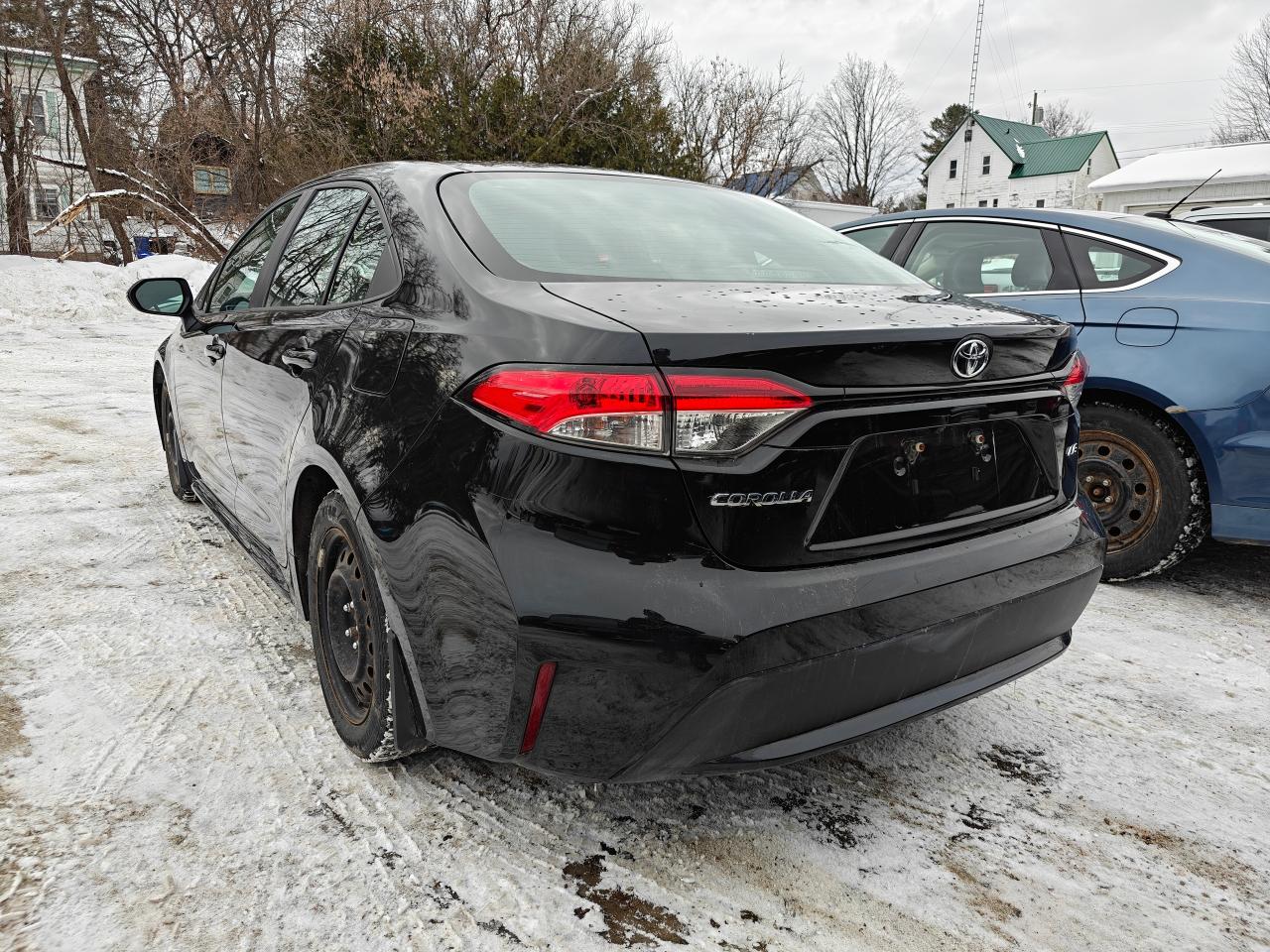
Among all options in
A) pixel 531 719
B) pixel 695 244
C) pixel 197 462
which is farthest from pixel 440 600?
pixel 197 462

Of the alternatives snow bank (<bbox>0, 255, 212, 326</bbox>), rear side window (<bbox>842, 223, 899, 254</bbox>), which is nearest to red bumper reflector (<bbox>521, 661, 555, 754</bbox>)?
rear side window (<bbox>842, 223, 899, 254</bbox>)

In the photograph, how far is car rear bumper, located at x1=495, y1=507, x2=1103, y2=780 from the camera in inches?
63.6

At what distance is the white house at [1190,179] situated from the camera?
21.7 metres

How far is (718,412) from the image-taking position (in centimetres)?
161

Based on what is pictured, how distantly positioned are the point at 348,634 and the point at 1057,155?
181 feet

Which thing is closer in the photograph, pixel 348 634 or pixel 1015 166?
pixel 348 634

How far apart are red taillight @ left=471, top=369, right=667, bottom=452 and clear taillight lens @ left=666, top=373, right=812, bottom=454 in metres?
0.04

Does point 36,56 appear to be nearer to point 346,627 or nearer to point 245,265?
point 245,265

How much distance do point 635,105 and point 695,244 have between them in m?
21.1

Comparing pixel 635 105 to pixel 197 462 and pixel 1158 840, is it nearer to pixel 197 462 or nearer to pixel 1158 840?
pixel 197 462

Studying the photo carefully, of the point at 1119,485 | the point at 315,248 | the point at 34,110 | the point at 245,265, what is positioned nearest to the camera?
the point at 315,248

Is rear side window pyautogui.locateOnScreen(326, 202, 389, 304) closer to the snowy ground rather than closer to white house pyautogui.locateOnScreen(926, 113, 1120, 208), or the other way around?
the snowy ground

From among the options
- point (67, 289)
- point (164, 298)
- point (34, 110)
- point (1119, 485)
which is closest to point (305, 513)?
point (164, 298)

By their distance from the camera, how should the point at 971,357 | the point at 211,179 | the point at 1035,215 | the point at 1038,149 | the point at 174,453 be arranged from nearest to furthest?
the point at 971,357
the point at 1035,215
the point at 174,453
the point at 211,179
the point at 1038,149
